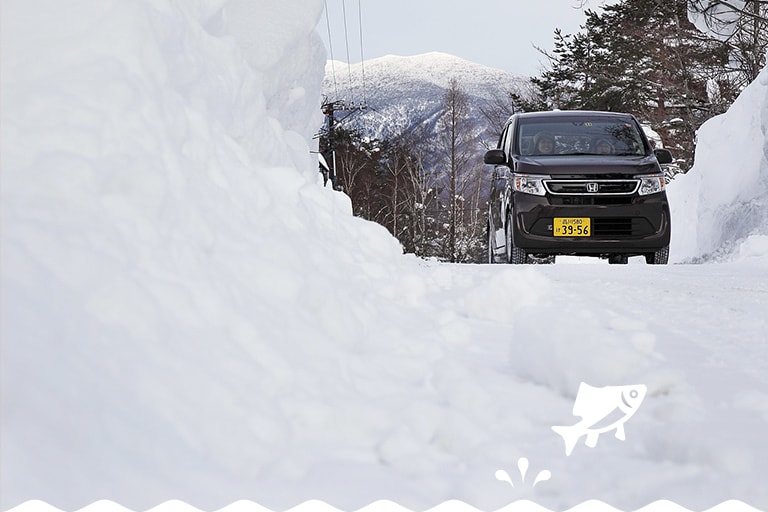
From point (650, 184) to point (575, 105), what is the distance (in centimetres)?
3212

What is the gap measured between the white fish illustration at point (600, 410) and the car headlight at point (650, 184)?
6693 millimetres

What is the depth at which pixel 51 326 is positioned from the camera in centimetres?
225

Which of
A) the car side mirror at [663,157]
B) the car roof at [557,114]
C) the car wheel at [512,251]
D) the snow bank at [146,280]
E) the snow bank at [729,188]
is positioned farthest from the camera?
the snow bank at [729,188]

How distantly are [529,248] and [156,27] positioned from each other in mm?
5808

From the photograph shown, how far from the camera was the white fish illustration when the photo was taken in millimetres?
2766

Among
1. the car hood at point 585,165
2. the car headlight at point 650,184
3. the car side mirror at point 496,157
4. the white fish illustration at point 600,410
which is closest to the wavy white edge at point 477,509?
the white fish illustration at point 600,410

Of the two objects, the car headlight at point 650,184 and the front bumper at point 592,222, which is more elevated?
the car headlight at point 650,184

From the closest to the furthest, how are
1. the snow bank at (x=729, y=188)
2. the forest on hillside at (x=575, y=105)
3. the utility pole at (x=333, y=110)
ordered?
the snow bank at (x=729, y=188) → the forest on hillside at (x=575, y=105) → the utility pole at (x=333, y=110)

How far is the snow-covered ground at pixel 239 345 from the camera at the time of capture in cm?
217

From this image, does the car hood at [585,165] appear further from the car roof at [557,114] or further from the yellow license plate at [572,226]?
the car roof at [557,114]

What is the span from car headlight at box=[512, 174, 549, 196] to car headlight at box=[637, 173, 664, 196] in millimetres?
1120

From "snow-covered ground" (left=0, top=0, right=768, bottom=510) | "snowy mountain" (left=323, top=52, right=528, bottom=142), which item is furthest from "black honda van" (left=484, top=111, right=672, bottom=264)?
"snowy mountain" (left=323, top=52, right=528, bottom=142)

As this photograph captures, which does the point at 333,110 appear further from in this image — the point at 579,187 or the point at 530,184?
the point at 579,187

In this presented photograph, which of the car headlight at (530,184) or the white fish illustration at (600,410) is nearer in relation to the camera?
the white fish illustration at (600,410)
